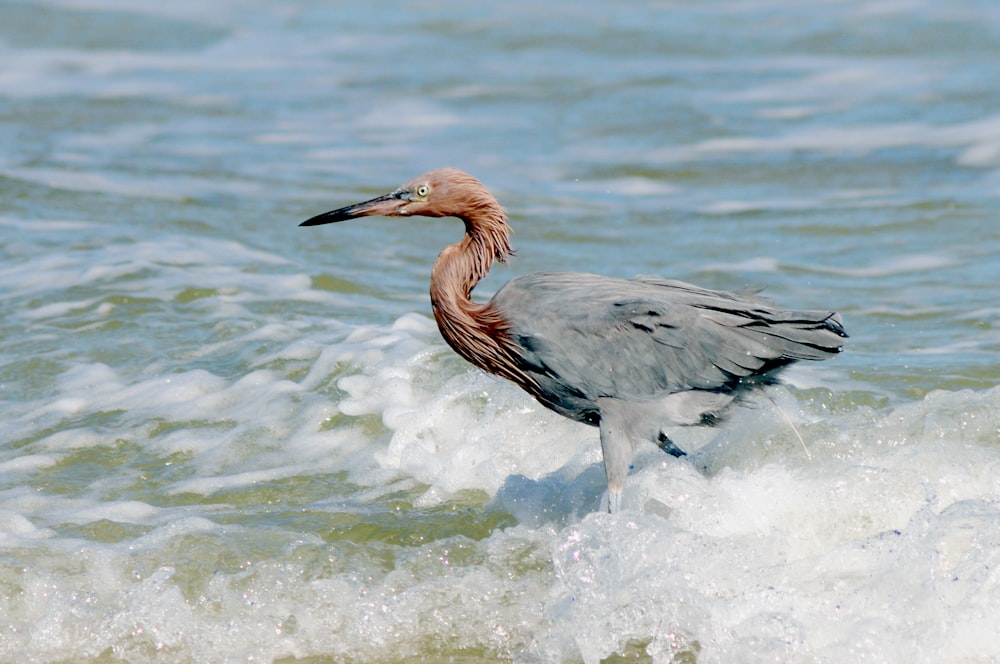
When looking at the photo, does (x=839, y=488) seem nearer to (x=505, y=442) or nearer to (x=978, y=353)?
(x=505, y=442)

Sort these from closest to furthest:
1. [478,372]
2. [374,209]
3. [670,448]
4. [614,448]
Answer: [614,448], [374,209], [670,448], [478,372]

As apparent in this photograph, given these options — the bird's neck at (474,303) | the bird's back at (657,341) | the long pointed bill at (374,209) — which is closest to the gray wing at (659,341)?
the bird's back at (657,341)

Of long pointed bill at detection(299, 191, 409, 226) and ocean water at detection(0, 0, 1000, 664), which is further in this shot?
long pointed bill at detection(299, 191, 409, 226)

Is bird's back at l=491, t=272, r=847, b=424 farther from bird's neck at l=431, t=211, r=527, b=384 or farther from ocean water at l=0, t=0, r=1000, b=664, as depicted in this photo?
ocean water at l=0, t=0, r=1000, b=664

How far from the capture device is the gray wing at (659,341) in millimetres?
5711

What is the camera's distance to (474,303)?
611cm

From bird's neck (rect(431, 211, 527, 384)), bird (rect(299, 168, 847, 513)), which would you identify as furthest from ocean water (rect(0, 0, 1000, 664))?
bird's neck (rect(431, 211, 527, 384))

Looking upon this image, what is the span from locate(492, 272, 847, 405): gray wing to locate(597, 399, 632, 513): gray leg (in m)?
0.07

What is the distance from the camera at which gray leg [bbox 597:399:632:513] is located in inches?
220

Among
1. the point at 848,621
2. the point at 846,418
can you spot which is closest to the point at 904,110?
the point at 846,418

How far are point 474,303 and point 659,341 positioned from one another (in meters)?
0.90

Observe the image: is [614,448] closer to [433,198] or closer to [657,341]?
[657,341]

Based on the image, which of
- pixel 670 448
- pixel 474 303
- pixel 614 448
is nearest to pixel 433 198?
pixel 474 303

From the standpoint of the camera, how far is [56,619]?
5.04 meters
